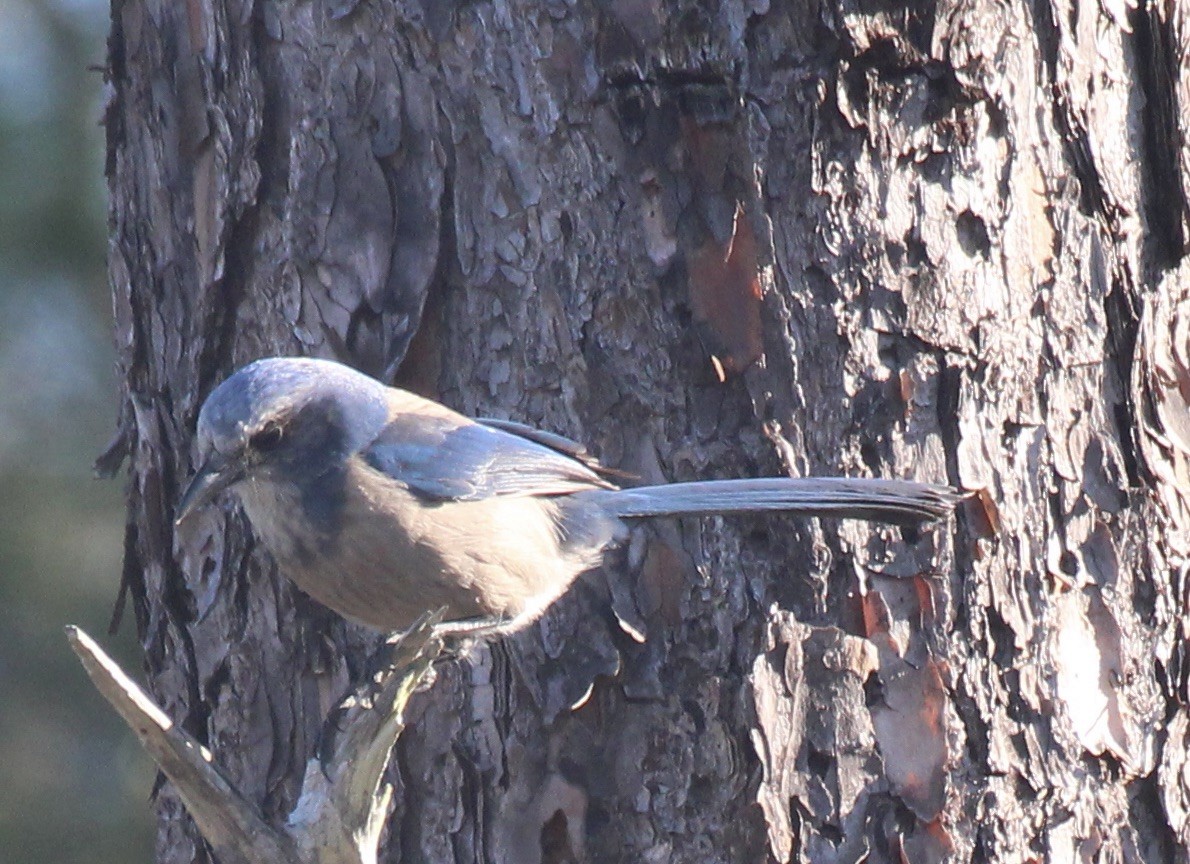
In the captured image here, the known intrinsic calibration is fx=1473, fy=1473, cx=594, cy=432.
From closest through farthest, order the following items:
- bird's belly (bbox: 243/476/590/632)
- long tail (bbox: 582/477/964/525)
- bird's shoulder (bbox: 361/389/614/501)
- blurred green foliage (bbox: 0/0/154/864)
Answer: long tail (bbox: 582/477/964/525)
bird's belly (bbox: 243/476/590/632)
bird's shoulder (bbox: 361/389/614/501)
blurred green foliage (bbox: 0/0/154/864)

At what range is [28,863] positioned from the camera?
6637 mm

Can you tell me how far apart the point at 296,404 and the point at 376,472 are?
0.89ft

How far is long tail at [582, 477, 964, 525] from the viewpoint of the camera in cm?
297

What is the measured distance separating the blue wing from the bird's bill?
358mm

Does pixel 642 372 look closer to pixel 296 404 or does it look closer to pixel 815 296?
pixel 815 296

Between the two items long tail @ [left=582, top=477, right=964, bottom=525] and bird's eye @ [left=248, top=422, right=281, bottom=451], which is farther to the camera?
bird's eye @ [left=248, top=422, right=281, bottom=451]

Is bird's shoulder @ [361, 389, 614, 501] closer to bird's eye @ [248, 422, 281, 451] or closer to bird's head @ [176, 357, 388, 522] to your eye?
→ bird's head @ [176, 357, 388, 522]

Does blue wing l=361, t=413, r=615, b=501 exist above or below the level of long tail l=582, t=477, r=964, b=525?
above

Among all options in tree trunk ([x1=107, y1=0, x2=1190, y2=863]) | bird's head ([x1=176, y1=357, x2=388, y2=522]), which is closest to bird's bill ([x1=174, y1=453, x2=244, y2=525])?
bird's head ([x1=176, y1=357, x2=388, y2=522])

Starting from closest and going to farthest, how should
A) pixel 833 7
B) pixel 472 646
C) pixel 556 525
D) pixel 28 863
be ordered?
1. pixel 833 7
2. pixel 472 646
3. pixel 556 525
4. pixel 28 863

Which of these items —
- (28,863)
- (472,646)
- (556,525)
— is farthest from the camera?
(28,863)

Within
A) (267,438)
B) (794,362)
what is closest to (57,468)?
(267,438)

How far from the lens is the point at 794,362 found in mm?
3139

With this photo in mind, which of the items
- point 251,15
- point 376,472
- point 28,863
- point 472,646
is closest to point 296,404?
point 376,472
